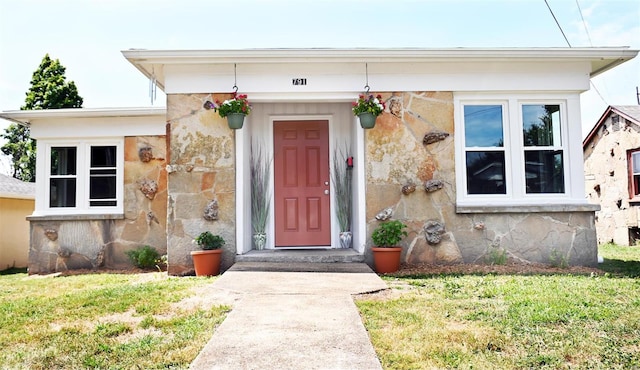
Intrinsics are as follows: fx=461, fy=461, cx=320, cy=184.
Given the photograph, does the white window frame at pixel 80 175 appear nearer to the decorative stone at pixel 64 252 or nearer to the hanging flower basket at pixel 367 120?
the decorative stone at pixel 64 252

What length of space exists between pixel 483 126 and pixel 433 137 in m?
0.77

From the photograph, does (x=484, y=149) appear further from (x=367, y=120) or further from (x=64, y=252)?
(x=64, y=252)

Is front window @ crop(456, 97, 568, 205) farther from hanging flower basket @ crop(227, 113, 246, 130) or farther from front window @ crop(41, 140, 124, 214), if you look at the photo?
front window @ crop(41, 140, 124, 214)

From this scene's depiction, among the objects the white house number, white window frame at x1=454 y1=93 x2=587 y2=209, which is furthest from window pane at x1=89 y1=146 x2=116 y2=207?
white window frame at x1=454 y1=93 x2=587 y2=209

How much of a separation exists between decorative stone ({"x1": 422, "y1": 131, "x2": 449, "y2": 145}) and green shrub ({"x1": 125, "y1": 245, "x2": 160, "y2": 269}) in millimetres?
4291

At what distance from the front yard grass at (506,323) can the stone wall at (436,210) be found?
1.06 metres

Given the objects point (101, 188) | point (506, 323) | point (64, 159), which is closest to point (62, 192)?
point (64, 159)

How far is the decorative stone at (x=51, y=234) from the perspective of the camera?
7379 millimetres

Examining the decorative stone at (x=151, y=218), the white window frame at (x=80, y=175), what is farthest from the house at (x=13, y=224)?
the decorative stone at (x=151, y=218)

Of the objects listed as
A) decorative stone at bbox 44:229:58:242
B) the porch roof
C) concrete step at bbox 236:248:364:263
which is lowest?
concrete step at bbox 236:248:364:263

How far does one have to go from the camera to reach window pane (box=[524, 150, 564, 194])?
6.09 meters

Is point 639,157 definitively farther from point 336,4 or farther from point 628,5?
point 336,4

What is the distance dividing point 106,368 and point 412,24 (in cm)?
795

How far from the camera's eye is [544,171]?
611cm
